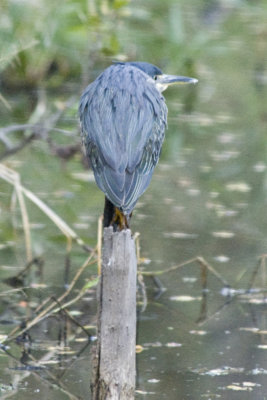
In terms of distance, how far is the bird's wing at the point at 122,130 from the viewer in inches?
177

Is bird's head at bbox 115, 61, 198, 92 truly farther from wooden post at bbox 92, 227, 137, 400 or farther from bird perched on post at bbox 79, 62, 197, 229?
wooden post at bbox 92, 227, 137, 400

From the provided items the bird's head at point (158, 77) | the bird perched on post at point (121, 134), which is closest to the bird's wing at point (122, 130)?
the bird perched on post at point (121, 134)

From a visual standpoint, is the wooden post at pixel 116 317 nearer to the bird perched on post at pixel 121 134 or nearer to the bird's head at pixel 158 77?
the bird perched on post at pixel 121 134

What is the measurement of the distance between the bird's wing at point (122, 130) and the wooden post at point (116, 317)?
242mm

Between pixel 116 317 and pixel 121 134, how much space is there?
3.00ft

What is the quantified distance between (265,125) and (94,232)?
463 cm

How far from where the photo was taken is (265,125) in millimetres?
11797

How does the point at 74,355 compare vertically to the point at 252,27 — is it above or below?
below

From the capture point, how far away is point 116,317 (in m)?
4.31

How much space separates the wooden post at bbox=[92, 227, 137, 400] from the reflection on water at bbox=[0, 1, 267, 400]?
70 cm

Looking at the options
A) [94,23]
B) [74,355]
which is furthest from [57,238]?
[94,23]

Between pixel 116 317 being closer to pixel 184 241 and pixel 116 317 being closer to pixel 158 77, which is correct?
pixel 158 77

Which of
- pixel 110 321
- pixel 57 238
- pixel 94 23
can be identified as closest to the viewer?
pixel 110 321

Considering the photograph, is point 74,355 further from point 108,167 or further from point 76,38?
point 76,38
